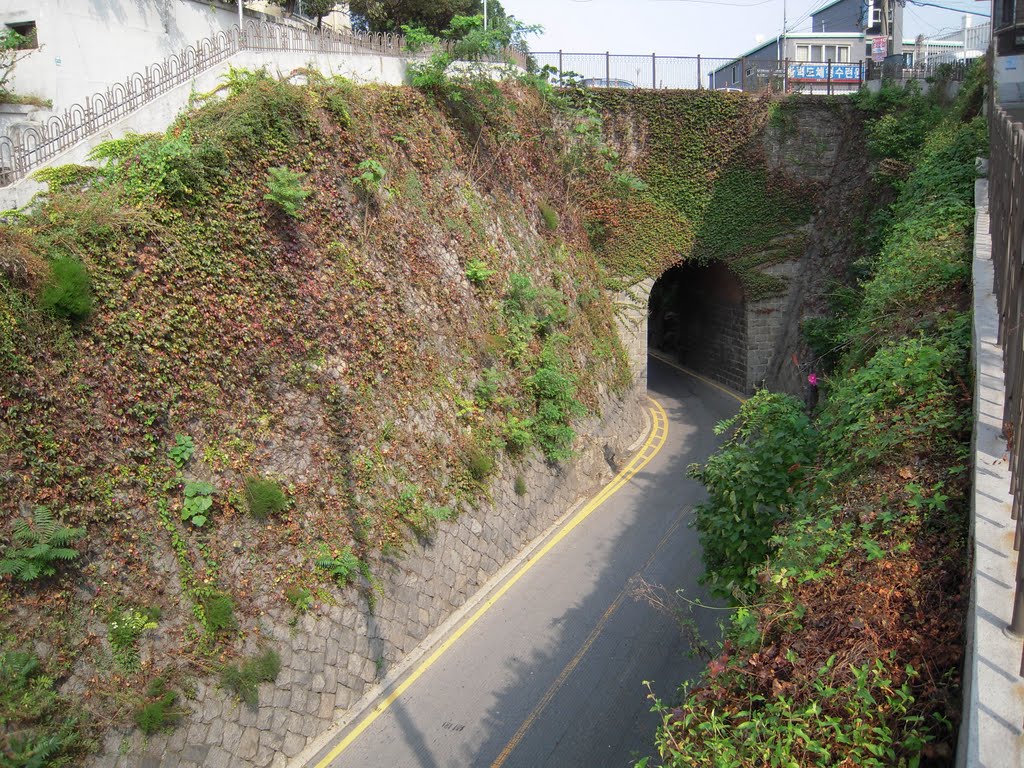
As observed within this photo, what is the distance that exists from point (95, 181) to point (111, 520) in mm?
4416

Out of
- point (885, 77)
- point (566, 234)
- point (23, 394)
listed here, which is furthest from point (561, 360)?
point (885, 77)

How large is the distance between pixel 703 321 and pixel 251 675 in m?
21.8

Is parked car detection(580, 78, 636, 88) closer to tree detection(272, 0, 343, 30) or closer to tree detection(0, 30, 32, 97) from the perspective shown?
tree detection(272, 0, 343, 30)

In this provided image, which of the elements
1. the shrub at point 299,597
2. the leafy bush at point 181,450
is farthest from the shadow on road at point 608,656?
the leafy bush at point 181,450

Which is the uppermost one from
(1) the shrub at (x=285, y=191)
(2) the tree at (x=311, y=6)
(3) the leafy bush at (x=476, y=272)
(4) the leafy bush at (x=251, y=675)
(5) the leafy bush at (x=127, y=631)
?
(2) the tree at (x=311, y=6)

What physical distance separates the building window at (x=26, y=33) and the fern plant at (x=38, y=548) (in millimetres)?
9319

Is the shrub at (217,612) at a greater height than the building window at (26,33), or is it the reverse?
the building window at (26,33)

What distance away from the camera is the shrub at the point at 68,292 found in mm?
7711

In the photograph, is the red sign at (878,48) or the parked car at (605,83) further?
the red sign at (878,48)

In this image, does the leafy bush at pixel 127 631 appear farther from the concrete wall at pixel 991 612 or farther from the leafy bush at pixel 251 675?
the concrete wall at pixel 991 612

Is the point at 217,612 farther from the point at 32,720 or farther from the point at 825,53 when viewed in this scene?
the point at 825,53

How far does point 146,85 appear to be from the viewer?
1173cm

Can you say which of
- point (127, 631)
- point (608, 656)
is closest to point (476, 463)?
point (608, 656)

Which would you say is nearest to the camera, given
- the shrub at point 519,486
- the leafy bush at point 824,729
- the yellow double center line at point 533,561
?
the leafy bush at point 824,729
